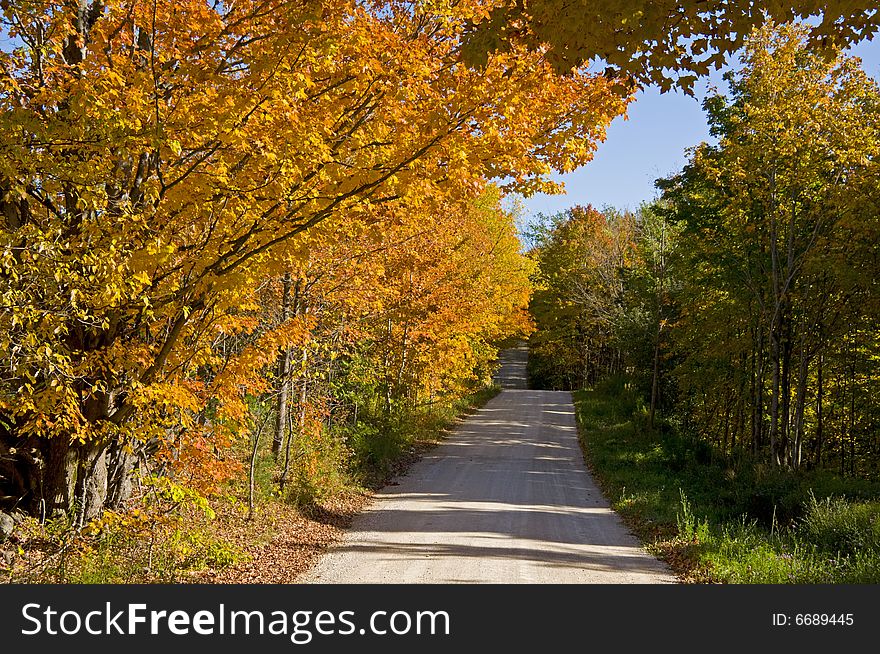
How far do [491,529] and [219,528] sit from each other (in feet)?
12.7

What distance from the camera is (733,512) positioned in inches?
496

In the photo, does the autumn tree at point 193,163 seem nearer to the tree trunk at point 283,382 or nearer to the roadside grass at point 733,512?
the tree trunk at point 283,382

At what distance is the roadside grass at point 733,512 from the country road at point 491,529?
19.7 inches

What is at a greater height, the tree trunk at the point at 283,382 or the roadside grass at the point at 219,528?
the tree trunk at the point at 283,382

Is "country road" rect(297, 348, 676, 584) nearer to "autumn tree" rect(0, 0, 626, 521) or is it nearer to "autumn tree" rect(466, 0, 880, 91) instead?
"autumn tree" rect(0, 0, 626, 521)

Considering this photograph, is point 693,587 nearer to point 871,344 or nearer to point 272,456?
point 272,456

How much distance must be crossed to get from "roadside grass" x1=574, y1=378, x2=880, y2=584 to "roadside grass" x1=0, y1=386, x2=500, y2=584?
4.84 meters

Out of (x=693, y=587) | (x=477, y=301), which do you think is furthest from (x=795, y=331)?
(x=693, y=587)

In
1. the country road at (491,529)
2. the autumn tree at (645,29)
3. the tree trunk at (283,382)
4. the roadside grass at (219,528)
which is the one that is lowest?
the country road at (491,529)

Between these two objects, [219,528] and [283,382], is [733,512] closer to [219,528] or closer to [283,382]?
[283,382]

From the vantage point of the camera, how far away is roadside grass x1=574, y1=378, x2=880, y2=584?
7.78 m

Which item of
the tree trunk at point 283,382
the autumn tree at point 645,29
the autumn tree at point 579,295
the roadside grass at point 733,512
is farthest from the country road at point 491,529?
the autumn tree at point 579,295

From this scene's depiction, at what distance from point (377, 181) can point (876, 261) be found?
12.0 metres

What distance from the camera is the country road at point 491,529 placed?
7715 mm
